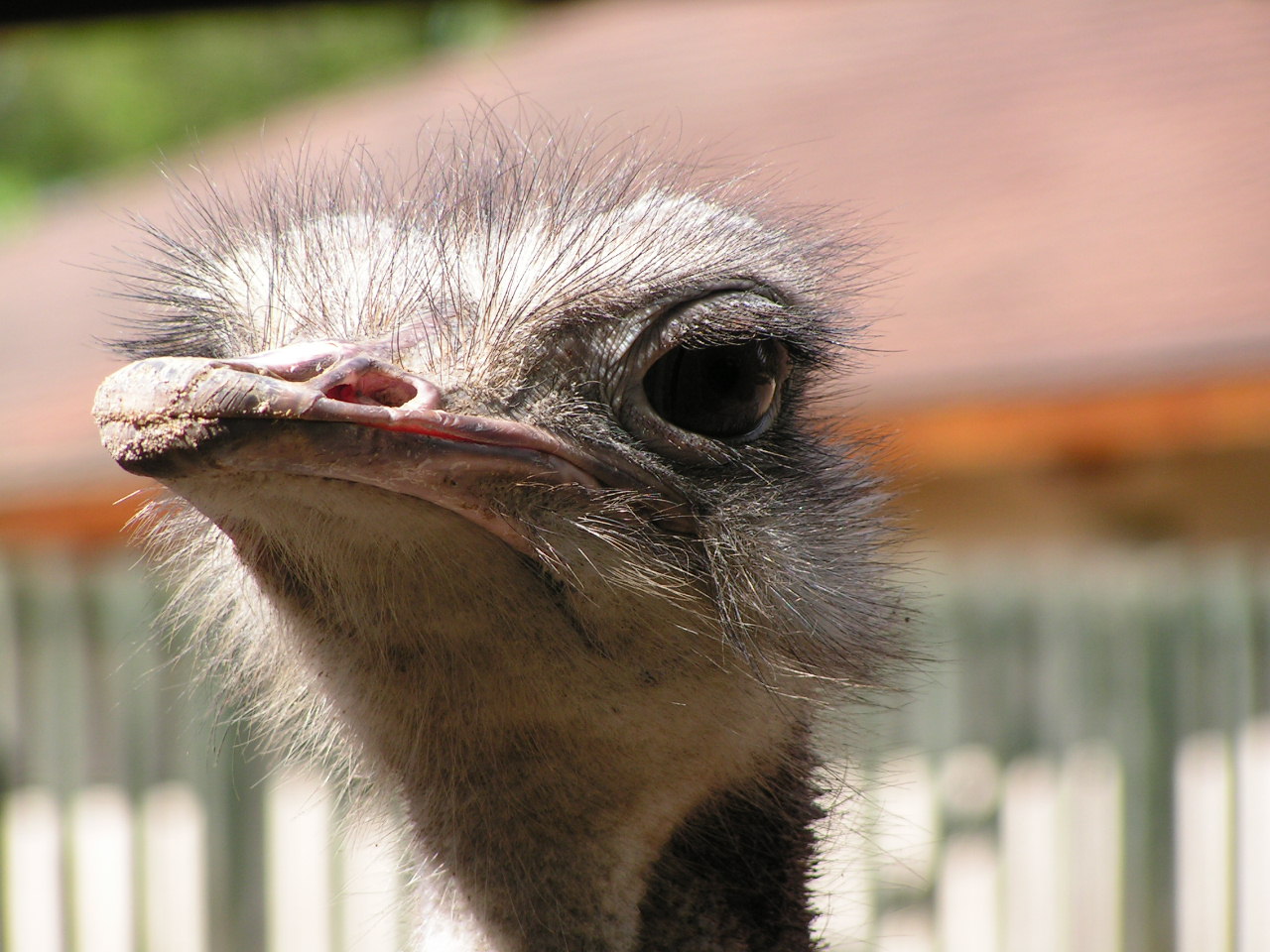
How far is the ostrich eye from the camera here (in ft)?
4.84

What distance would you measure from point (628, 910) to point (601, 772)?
18 cm

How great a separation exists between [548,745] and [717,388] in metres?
0.42

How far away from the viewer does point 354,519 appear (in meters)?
1.26

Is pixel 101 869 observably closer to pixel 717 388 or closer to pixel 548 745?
pixel 548 745


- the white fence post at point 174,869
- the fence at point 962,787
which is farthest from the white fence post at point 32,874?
the white fence post at point 174,869

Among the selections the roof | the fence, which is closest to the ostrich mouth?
the roof

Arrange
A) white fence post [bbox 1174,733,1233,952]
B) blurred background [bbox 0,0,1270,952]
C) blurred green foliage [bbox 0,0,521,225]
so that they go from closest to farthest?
blurred background [bbox 0,0,1270,952]
white fence post [bbox 1174,733,1233,952]
blurred green foliage [bbox 0,0,521,225]

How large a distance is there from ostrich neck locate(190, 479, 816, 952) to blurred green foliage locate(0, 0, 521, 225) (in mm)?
13798

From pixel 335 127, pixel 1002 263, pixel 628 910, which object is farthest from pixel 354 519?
pixel 335 127

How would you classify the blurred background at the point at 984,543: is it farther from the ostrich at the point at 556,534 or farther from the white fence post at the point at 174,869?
the ostrich at the point at 556,534

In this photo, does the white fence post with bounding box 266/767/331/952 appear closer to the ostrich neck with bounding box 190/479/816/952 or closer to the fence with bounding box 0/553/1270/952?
the fence with bounding box 0/553/1270/952

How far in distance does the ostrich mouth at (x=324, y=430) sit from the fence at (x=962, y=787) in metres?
3.47

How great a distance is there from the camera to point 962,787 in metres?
5.13

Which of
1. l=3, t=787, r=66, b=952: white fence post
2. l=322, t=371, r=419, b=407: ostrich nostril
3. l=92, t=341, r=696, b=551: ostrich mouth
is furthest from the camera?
l=3, t=787, r=66, b=952: white fence post
